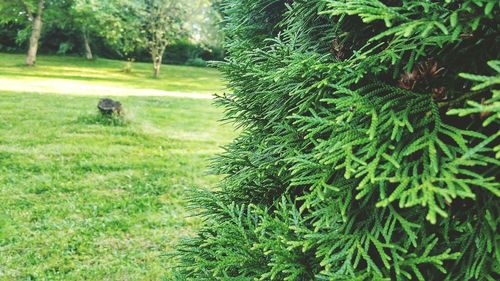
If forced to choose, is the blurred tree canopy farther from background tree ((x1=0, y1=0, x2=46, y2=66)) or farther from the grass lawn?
the grass lawn

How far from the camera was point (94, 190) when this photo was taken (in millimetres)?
6770

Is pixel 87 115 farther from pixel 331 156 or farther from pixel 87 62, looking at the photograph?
pixel 87 62

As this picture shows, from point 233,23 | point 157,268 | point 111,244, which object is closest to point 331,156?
point 233,23

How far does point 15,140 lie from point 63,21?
27171 millimetres

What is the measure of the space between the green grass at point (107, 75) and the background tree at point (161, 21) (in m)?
2.35

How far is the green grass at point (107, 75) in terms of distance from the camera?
24266 mm

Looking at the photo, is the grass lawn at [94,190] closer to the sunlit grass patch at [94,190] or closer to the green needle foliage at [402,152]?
the sunlit grass patch at [94,190]

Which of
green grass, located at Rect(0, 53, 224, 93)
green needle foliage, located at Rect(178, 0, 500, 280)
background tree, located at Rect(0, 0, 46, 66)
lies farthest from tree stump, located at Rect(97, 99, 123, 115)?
background tree, located at Rect(0, 0, 46, 66)

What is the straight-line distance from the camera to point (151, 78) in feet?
95.6

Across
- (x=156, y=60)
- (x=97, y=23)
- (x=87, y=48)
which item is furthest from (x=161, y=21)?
(x=87, y=48)

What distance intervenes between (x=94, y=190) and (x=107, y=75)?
24.0m

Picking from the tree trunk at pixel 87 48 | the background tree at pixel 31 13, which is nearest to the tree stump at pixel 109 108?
the background tree at pixel 31 13

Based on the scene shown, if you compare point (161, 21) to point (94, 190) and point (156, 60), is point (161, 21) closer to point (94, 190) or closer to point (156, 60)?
point (156, 60)

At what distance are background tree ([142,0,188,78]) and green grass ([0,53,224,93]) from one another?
2.35 m
